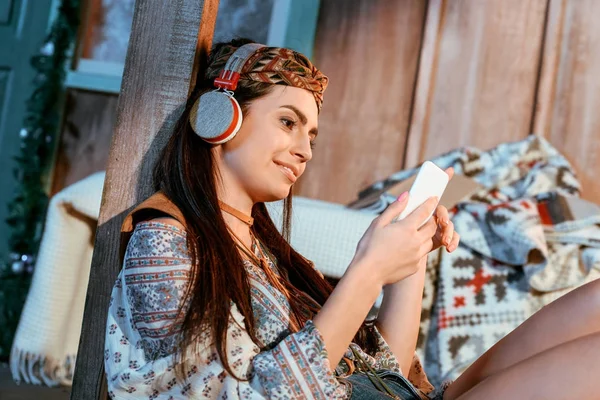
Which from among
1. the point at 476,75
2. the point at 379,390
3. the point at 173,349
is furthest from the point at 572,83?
the point at 173,349

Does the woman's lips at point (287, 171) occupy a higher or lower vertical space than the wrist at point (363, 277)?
higher

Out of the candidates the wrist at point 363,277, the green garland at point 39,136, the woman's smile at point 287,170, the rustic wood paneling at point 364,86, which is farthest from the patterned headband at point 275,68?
the green garland at point 39,136

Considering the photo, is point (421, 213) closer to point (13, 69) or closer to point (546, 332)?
point (546, 332)

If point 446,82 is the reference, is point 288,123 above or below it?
below

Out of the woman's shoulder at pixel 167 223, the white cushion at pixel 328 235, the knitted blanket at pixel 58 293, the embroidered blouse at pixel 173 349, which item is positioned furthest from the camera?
the knitted blanket at pixel 58 293

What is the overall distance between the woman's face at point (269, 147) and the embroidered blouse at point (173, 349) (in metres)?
0.20

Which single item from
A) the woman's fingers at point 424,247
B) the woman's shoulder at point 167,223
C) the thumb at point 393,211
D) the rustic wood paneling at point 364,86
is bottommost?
the woman's shoulder at point 167,223

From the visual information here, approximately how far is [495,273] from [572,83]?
1441 millimetres

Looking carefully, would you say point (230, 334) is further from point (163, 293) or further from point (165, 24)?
point (165, 24)

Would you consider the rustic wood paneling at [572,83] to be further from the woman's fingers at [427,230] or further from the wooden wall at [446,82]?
the woman's fingers at [427,230]

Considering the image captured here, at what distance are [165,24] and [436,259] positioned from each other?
1502 millimetres

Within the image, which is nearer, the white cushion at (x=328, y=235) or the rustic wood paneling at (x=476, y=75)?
the white cushion at (x=328, y=235)

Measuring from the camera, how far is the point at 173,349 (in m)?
1.11

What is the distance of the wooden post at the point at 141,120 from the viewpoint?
1.40 metres
